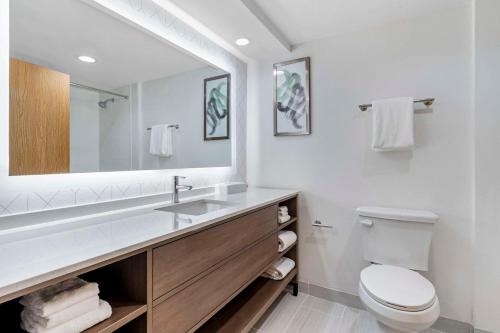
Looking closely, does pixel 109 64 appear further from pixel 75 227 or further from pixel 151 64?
pixel 75 227

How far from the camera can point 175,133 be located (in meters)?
1.77

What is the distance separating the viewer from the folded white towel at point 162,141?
1.61 metres

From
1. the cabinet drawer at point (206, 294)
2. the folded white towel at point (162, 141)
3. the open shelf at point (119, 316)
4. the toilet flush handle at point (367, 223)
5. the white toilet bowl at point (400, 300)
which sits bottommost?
the white toilet bowl at point (400, 300)

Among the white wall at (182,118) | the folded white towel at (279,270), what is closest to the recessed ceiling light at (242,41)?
the white wall at (182,118)

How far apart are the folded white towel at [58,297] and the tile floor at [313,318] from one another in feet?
4.26

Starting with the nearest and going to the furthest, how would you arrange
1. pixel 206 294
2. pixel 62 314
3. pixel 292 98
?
pixel 62 314 < pixel 206 294 < pixel 292 98

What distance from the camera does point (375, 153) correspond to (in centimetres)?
193

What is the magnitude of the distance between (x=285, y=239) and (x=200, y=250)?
99 cm

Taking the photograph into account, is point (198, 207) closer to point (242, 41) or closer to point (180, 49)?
point (180, 49)

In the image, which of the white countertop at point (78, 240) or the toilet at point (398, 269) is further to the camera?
the toilet at point (398, 269)

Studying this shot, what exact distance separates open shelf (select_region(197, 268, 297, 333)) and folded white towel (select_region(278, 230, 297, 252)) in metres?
0.30

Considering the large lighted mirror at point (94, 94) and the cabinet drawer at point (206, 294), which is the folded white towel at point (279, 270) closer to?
the cabinet drawer at point (206, 294)

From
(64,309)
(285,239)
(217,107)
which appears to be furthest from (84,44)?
(285,239)

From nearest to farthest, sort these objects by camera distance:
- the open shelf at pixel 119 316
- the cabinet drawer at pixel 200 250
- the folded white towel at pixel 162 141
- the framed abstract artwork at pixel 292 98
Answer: the open shelf at pixel 119 316
the cabinet drawer at pixel 200 250
the folded white towel at pixel 162 141
the framed abstract artwork at pixel 292 98
